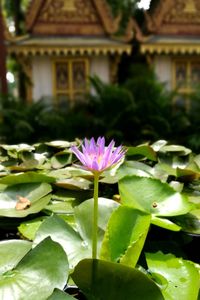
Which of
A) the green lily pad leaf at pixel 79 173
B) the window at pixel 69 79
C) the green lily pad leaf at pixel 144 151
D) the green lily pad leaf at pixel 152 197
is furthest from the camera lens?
the window at pixel 69 79

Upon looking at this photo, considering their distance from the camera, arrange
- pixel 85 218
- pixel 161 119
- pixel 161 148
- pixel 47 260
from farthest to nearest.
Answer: pixel 161 119, pixel 161 148, pixel 85 218, pixel 47 260

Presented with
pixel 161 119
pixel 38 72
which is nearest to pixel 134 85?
pixel 161 119

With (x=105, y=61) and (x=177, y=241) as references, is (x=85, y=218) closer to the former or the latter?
(x=177, y=241)

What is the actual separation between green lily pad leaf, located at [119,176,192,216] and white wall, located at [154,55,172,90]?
660 cm

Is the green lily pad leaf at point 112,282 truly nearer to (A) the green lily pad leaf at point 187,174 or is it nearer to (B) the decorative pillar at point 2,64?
(A) the green lily pad leaf at point 187,174

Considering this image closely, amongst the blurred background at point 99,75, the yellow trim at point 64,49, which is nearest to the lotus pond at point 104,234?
the blurred background at point 99,75

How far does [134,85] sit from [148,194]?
5.95m

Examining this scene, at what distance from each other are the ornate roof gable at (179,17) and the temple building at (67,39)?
738 millimetres

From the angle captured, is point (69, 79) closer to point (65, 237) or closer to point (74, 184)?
point (74, 184)

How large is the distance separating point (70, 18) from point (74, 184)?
Answer: 21.6 feet

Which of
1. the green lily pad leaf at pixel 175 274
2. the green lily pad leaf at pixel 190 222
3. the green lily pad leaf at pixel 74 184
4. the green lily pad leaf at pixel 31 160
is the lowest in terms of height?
the green lily pad leaf at pixel 175 274

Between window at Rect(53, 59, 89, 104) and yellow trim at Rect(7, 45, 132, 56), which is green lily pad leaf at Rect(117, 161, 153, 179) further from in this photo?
Answer: window at Rect(53, 59, 89, 104)

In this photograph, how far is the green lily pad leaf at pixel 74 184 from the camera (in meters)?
0.95

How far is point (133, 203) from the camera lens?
0.79m
